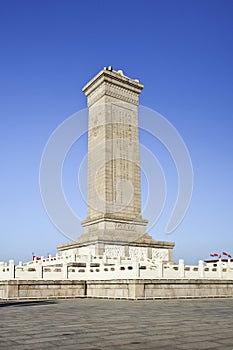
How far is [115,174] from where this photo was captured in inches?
1479

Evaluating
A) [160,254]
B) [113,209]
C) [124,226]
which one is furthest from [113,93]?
[160,254]

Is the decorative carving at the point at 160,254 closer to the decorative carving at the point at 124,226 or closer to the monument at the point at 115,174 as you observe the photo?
the monument at the point at 115,174

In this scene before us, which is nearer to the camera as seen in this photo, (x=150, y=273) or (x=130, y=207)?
(x=150, y=273)

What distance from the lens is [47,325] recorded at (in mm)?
8125

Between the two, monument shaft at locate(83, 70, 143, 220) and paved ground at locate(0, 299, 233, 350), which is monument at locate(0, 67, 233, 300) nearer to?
monument shaft at locate(83, 70, 143, 220)

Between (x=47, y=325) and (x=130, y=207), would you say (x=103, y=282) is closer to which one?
(x=47, y=325)

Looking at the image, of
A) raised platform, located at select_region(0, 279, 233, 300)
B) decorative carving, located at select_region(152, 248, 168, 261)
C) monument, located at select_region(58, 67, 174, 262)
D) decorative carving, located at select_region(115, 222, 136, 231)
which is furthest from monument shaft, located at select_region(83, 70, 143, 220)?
raised platform, located at select_region(0, 279, 233, 300)

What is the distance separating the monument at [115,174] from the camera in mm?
34781

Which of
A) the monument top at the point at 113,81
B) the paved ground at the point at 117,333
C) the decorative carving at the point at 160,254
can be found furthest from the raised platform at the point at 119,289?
the monument top at the point at 113,81

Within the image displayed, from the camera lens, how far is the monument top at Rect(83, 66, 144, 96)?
1536 inches

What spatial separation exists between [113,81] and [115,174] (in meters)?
9.31

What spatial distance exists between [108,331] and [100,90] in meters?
34.5

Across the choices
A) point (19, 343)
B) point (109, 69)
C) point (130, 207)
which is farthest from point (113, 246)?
point (19, 343)

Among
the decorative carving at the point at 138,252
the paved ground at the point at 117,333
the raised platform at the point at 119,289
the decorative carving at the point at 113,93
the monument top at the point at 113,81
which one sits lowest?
the raised platform at the point at 119,289
